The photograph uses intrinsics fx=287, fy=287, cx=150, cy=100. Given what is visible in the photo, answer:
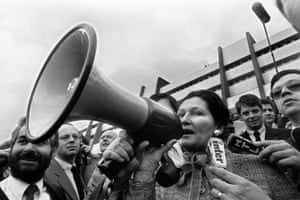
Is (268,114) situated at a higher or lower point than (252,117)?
higher

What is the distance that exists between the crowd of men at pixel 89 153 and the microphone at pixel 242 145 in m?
0.03

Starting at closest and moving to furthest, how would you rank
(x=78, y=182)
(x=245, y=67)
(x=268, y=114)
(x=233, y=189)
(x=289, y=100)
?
(x=233, y=189)
(x=289, y=100)
(x=78, y=182)
(x=268, y=114)
(x=245, y=67)

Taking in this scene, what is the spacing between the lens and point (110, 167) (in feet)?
4.41

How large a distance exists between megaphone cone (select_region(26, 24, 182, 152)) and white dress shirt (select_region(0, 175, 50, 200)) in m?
0.89

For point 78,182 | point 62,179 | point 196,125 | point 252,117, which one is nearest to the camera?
point 196,125

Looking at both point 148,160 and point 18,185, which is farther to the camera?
point 18,185

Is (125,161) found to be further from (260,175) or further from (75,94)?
(260,175)

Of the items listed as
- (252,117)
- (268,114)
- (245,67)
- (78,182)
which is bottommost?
(78,182)

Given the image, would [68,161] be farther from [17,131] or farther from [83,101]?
[83,101]

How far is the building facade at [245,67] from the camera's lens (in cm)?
→ 2269

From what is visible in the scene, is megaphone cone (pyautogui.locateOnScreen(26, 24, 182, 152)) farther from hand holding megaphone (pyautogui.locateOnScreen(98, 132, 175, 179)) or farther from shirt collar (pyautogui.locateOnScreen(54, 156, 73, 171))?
→ shirt collar (pyautogui.locateOnScreen(54, 156, 73, 171))

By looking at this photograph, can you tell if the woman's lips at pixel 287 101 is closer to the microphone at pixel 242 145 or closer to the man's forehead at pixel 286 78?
the man's forehead at pixel 286 78

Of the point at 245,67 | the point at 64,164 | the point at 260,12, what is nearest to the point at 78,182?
the point at 64,164

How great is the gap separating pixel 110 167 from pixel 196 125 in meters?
0.60
